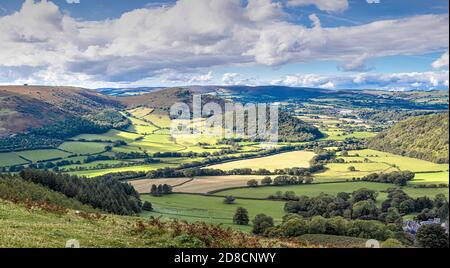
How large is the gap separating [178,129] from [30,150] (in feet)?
133

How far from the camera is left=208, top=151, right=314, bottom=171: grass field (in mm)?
90669

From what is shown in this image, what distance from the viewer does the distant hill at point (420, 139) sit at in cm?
6669

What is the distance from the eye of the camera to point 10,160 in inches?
3856

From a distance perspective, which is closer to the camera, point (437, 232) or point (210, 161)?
point (437, 232)

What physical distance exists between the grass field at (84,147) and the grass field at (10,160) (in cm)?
1181

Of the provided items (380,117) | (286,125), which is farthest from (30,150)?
(380,117)

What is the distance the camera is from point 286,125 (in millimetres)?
143750

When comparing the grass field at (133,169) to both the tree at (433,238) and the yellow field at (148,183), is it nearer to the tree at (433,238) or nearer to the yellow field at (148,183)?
the yellow field at (148,183)

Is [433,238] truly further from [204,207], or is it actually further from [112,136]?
[112,136]
